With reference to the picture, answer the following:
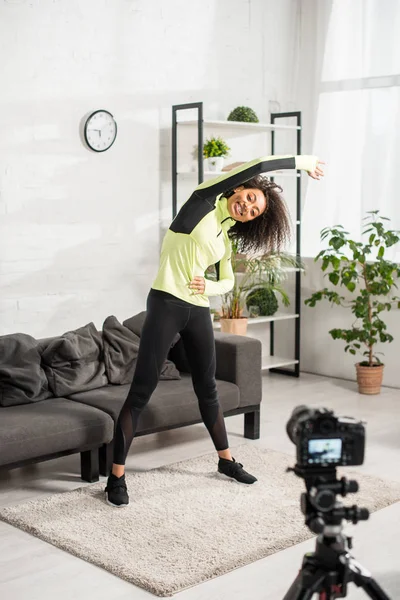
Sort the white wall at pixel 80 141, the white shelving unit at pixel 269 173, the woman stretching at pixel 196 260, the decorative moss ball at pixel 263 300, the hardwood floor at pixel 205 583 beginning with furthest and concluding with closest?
1. the decorative moss ball at pixel 263 300
2. the white shelving unit at pixel 269 173
3. the white wall at pixel 80 141
4. the woman stretching at pixel 196 260
5. the hardwood floor at pixel 205 583

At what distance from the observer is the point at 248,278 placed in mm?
5820

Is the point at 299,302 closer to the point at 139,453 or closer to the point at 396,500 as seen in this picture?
the point at 139,453

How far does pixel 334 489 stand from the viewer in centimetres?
153

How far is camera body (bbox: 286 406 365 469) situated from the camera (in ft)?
5.00

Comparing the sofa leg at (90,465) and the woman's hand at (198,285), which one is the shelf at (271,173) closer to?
the woman's hand at (198,285)

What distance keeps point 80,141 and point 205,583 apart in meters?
3.03

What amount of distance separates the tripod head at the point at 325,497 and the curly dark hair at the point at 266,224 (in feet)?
6.99

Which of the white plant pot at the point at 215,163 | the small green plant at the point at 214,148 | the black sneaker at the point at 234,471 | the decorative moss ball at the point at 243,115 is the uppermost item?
the decorative moss ball at the point at 243,115

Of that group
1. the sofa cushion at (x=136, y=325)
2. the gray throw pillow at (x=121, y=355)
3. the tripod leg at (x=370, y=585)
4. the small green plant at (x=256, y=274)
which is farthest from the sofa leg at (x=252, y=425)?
the tripod leg at (x=370, y=585)

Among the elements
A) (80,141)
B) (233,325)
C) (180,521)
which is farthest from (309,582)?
(233,325)

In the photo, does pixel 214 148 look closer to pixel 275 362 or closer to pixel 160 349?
pixel 275 362

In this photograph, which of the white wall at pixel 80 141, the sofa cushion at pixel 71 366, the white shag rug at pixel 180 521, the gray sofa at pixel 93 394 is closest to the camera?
the white shag rug at pixel 180 521

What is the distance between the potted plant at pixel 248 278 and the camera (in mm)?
5582

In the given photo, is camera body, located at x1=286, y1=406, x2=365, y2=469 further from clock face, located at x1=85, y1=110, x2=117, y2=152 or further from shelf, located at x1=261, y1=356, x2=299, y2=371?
shelf, located at x1=261, y1=356, x2=299, y2=371
